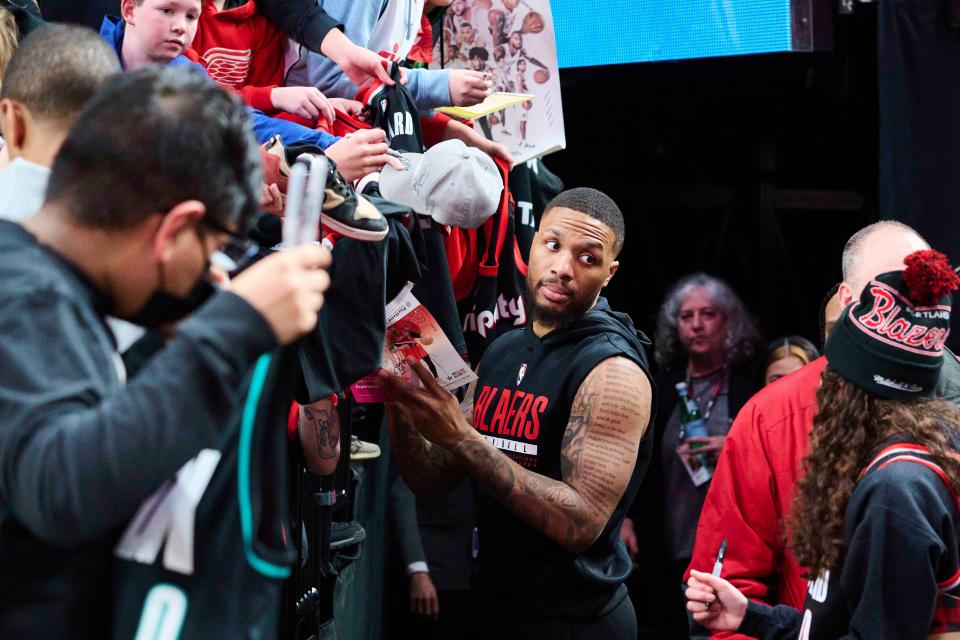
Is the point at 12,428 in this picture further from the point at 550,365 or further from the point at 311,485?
the point at 550,365

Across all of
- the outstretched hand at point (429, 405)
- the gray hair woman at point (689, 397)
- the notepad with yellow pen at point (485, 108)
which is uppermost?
the notepad with yellow pen at point (485, 108)

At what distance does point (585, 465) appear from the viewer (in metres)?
3.06

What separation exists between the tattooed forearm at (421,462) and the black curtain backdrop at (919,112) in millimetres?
2375

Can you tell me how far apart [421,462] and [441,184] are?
37.7 inches

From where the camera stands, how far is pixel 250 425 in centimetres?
147

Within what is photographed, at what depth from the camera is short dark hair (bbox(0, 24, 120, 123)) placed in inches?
68.9

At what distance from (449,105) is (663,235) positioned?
605 cm

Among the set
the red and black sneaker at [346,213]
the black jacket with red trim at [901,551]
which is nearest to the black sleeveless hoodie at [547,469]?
the black jacket with red trim at [901,551]

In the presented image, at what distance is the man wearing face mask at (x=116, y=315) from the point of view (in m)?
1.26

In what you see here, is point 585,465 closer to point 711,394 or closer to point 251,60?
point 251,60

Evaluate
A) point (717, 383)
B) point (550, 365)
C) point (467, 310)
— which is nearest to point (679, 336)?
point (717, 383)

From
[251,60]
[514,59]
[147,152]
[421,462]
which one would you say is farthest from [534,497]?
[514,59]

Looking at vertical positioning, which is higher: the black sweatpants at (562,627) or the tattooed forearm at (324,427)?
the tattooed forearm at (324,427)

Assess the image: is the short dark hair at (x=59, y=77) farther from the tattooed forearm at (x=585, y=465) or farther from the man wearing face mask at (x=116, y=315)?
the tattooed forearm at (x=585, y=465)
